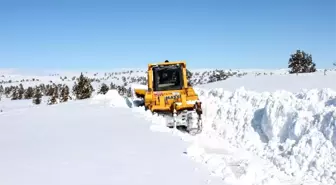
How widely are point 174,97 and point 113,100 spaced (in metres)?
8.46

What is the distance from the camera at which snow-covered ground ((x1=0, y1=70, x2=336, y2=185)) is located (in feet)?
23.9

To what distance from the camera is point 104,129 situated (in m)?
13.1

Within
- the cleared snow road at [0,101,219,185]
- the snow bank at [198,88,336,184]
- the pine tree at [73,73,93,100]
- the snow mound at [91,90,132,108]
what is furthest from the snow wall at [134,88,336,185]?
the pine tree at [73,73,93,100]

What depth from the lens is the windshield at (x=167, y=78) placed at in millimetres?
18766

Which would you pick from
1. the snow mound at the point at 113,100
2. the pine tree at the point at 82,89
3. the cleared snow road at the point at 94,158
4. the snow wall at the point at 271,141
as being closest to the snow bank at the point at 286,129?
the snow wall at the point at 271,141

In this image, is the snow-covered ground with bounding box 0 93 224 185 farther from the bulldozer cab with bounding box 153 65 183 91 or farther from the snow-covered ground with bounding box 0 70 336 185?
the bulldozer cab with bounding box 153 65 183 91

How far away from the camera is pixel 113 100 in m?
25.2

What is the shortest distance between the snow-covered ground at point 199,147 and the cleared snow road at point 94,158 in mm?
17

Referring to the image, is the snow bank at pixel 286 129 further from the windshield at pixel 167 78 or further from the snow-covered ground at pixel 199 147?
the windshield at pixel 167 78

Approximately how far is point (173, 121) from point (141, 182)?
9.47 m

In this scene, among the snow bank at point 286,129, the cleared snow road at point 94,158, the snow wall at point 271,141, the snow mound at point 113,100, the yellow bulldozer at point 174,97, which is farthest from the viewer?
the snow mound at point 113,100

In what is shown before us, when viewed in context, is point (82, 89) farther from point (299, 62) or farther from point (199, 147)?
point (199, 147)

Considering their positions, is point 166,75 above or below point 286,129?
above

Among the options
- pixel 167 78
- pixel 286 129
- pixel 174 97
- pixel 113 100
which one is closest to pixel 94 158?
pixel 286 129
